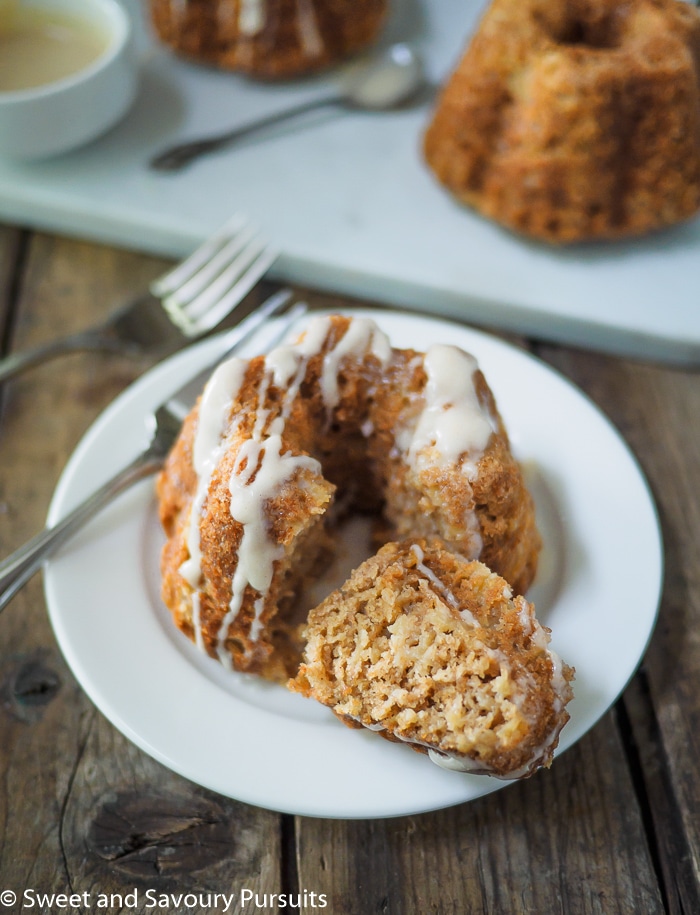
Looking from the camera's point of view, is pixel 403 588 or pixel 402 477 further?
pixel 402 477

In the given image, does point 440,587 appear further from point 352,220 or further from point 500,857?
point 352,220

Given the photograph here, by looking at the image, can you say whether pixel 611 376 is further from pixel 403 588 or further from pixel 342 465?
pixel 403 588

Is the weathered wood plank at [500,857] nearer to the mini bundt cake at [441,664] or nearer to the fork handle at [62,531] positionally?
the mini bundt cake at [441,664]

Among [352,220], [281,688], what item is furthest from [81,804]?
[352,220]

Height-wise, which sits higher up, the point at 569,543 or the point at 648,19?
the point at 648,19

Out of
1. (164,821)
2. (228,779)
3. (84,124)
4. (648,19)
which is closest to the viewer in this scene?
(228,779)

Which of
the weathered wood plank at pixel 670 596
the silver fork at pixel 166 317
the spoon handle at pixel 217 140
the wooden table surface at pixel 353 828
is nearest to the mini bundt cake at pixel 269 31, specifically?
the spoon handle at pixel 217 140

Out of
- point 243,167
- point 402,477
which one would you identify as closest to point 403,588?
point 402,477
